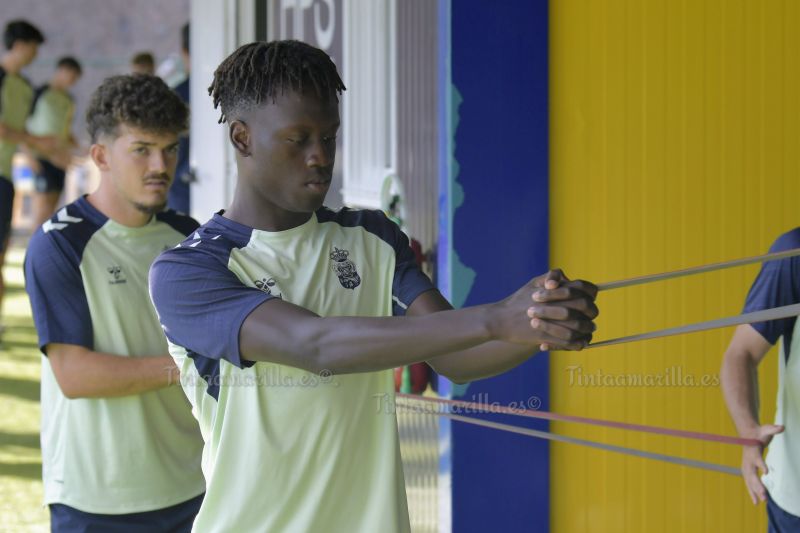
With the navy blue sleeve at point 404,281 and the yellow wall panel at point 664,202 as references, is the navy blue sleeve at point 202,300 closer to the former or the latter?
the navy blue sleeve at point 404,281

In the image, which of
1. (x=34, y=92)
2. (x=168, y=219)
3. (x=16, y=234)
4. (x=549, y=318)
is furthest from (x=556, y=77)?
(x=16, y=234)

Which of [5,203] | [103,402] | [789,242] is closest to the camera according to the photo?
[789,242]

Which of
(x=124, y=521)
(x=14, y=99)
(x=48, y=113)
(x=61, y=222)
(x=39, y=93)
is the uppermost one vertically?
(x=39, y=93)

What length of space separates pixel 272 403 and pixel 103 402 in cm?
115

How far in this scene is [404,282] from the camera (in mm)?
2148

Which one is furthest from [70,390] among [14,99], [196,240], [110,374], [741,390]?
[14,99]

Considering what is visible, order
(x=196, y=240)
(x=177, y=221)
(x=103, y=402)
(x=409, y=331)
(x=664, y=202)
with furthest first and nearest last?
1. (x=664, y=202)
2. (x=177, y=221)
3. (x=103, y=402)
4. (x=196, y=240)
5. (x=409, y=331)

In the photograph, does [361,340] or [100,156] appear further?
[100,156]

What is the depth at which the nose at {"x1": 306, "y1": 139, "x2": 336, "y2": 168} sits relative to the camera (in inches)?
78.1

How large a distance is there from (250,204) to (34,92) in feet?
30.0

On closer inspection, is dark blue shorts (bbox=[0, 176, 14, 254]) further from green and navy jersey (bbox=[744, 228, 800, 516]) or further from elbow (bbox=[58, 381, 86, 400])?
green and navy jersey (bbox=[744, 228, 800, 516])

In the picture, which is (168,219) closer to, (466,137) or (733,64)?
(466,137)

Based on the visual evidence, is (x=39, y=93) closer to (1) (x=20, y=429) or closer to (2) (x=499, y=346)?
(1) (x=20, y=429)

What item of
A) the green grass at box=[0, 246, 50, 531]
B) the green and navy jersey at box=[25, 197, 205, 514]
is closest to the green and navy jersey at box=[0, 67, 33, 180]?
the green grass at box=[0, 246, 50, 531]
